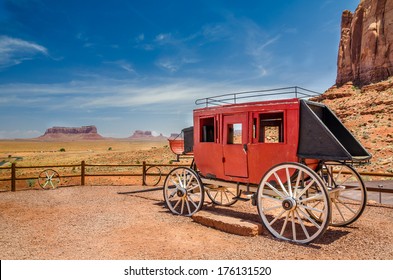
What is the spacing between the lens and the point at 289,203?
593 centimetres

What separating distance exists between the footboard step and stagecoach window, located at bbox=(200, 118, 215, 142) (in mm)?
2244

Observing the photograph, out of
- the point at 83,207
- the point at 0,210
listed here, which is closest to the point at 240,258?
the point at 83,207

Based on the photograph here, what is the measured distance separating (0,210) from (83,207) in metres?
2.50

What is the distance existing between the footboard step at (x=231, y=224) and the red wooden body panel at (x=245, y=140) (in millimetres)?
1006

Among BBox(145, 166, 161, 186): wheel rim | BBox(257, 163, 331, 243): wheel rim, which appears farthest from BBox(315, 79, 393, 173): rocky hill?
BBox(257, 163, 331, 243): wheel rim

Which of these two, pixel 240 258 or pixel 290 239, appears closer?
pixel 240 258

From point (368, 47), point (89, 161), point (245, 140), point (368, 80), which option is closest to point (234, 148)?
point (245, 140)

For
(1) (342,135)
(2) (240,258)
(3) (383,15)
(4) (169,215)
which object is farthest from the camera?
(3) (383,15)

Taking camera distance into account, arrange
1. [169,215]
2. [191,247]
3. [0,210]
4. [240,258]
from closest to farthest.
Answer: [240,258] < [191,247] < [169,215] < [0,210]

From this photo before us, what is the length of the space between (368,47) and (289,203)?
257 ft

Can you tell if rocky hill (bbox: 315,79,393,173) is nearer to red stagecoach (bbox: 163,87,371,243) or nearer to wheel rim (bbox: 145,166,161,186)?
wheel rim (bbox: 145,166,161,186)

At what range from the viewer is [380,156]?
982 inches

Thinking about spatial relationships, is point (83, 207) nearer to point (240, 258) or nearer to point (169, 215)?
point (169, 215)

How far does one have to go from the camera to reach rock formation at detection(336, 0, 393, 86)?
66125mm
